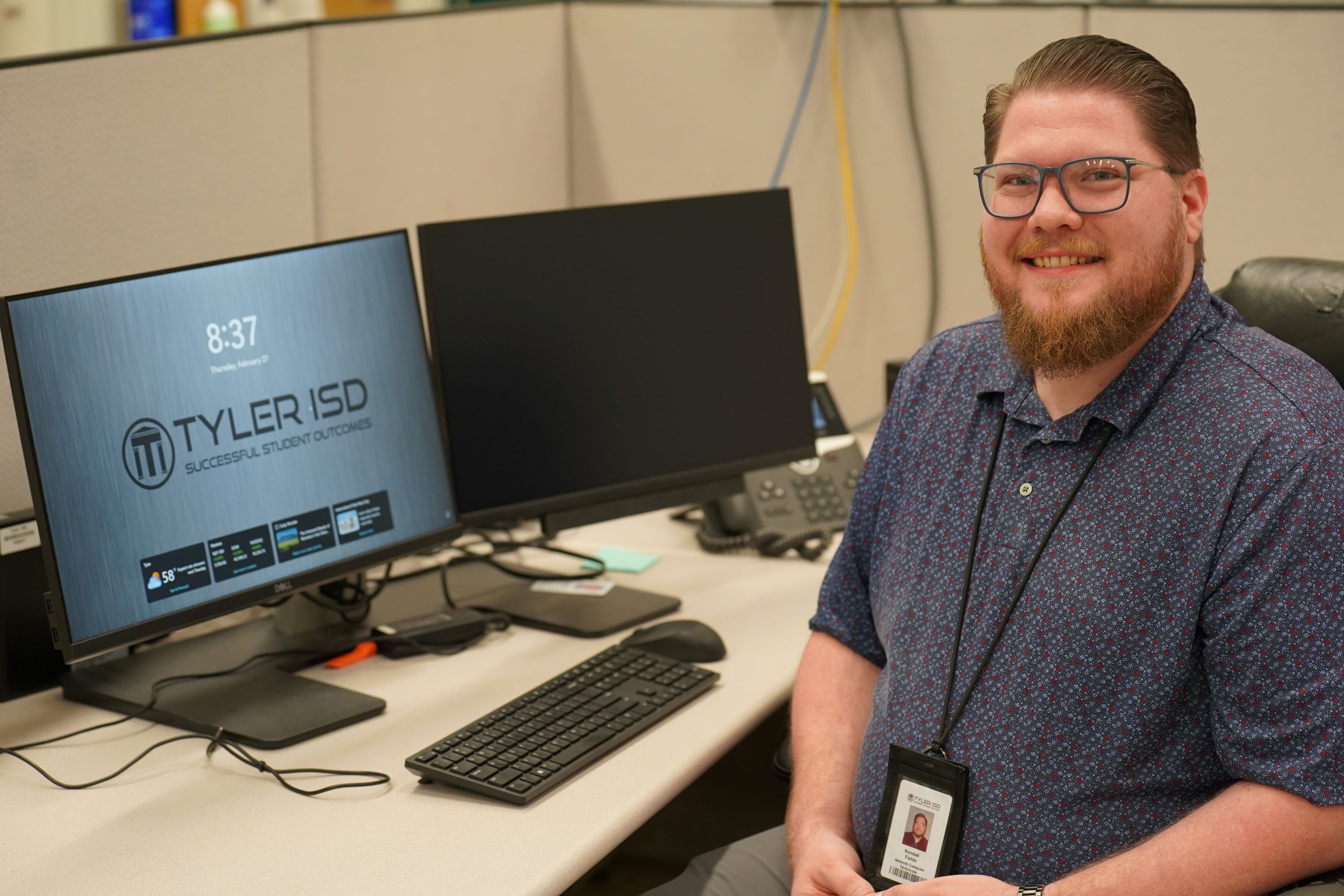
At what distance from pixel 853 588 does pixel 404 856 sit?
1.80ft

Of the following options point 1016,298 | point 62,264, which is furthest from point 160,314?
point 1016,298

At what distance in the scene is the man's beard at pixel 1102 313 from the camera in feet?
3.78

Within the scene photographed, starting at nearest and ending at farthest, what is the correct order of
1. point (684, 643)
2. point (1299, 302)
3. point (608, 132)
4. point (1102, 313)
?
point (1102, 313), point (1299, 302), point (684, 643), point (608, 132)

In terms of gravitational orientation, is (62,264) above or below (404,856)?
above

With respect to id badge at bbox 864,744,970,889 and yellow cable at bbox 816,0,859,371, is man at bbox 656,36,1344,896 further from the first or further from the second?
yellow cable at bbox 816,0,859,371

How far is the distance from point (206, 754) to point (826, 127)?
1.44 metres

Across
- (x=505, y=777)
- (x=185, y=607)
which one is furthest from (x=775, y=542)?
(x=185, y=607)

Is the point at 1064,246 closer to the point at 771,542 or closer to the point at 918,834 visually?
the point at 918,834

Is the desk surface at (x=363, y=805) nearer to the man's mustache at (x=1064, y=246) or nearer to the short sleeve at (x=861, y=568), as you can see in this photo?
the short sleeve at (x=861, y=568)

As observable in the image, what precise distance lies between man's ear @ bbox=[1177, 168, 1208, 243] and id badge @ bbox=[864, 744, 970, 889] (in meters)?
0.53

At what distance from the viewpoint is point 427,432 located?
4.98ft

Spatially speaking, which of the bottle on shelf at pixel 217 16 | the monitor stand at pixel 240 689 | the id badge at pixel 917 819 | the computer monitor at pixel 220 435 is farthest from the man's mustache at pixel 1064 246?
the bottle on shelf at pixel 217 16

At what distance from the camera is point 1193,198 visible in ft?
3.91

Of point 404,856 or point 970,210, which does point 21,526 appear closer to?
point 404,856
